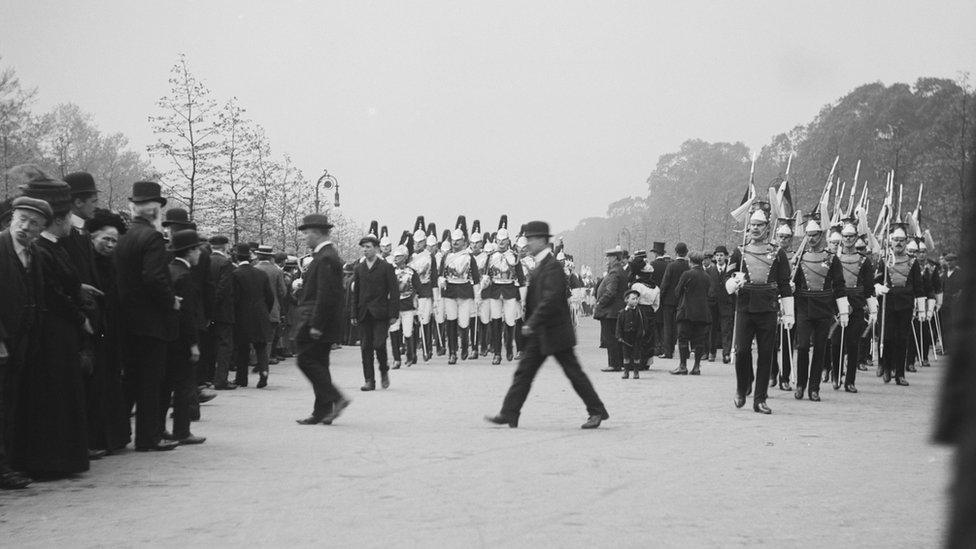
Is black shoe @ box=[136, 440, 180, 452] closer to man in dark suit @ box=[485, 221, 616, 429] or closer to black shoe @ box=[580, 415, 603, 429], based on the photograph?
man in dark suit @ box=[485, 221, 616, 429]

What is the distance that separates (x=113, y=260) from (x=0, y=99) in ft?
112

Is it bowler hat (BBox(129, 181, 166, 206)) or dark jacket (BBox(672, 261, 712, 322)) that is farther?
→ dark jacket (BBox(672, 261, 712, 322))

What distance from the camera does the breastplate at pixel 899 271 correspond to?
18.1 m

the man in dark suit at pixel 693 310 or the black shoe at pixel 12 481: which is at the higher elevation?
the man in dark suit at pixel 693 310

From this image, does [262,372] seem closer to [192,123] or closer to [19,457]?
[19,457]

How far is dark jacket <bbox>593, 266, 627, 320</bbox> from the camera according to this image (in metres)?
19.5

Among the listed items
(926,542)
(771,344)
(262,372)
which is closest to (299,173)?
(262,372)

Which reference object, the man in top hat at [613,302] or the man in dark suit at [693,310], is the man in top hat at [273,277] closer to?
the man in top hat at [613,302]

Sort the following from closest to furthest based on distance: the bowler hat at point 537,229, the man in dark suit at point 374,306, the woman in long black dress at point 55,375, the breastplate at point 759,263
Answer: the woman in long black dress at point 55,375 → the bowler hat at point 537,229 → the breastplate at point 759,263 → the man in dark suit at point 374,306

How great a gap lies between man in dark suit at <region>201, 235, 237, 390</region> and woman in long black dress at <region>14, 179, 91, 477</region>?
602 cm

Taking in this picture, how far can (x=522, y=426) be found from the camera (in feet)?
37.2

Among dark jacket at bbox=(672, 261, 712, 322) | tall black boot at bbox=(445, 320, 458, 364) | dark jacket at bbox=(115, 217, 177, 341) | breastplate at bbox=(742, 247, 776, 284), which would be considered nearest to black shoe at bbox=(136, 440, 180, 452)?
dark jacket at bbox=(115, 217, 177, 341)

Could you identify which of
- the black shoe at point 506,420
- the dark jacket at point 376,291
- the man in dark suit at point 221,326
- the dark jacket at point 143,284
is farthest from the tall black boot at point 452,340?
the dark jacket at point 143,284

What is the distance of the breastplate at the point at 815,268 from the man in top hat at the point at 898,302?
3231 millimetres
